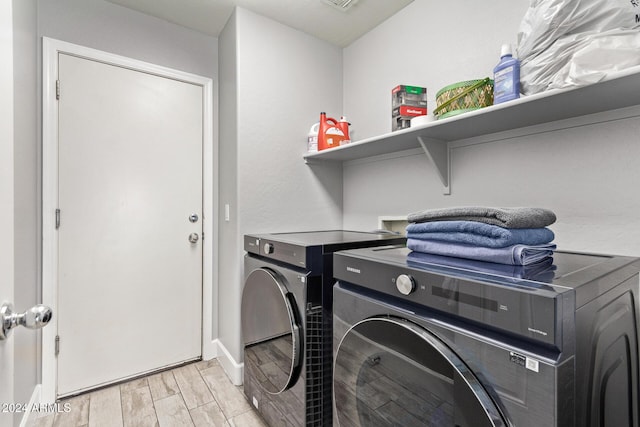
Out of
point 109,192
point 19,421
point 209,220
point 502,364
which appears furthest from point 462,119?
point 19,421

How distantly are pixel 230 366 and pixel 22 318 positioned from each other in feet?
5.28

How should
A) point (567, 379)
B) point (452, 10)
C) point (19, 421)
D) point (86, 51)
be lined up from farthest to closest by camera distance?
point (86, 51) → point (452, 10) → point (19, 421) → point (567, 379)

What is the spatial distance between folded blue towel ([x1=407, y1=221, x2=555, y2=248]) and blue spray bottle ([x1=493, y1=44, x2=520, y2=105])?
518 millimetres

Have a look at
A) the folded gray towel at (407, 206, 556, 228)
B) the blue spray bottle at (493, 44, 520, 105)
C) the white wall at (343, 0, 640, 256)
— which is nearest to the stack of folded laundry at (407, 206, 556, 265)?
the folded gray towel at (407, 206, 556, 228)

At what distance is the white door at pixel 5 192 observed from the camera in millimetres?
682

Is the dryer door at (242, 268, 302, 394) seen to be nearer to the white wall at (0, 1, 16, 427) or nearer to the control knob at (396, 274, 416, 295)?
the control knob at (396, 274, 416, 295)

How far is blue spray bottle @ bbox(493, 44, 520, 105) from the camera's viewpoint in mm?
1078

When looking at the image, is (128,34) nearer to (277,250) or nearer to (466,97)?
(277,250)

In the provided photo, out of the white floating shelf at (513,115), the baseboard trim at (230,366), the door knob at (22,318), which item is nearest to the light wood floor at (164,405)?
the baseboard trim at (230,366)

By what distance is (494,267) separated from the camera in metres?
0.78

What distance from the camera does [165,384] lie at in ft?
6.49

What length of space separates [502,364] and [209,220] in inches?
83.6

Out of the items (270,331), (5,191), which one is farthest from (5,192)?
(270,331)

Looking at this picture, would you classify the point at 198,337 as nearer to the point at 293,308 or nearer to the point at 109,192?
the point at 109,192
